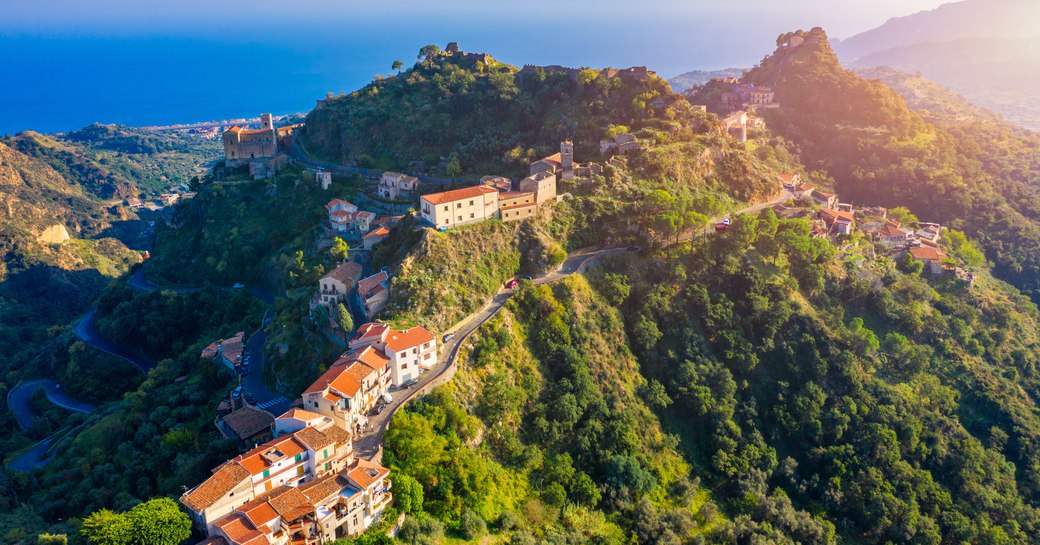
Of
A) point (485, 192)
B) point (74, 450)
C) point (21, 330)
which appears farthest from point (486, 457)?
point (21, 330)

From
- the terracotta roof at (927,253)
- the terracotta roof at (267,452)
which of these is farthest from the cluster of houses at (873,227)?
the terracotta roof at (267,452)

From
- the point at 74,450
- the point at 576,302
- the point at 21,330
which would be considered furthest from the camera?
the point at 21,330

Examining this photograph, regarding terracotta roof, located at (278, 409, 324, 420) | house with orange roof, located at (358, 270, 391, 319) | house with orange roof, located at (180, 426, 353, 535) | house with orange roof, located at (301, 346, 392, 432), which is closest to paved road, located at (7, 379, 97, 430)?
house with orange roof, located at (358, 270, 391, 319)

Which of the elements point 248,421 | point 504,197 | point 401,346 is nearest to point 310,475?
point 248,421

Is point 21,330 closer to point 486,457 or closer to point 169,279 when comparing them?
point 169,279

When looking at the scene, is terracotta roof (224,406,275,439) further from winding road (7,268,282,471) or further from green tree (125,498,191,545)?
green tree (125,498,191,545)

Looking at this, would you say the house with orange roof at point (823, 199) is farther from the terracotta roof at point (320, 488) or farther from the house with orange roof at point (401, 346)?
the terracotta roof at point (320, 488)

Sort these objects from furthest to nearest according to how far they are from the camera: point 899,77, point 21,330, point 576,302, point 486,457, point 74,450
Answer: point 899,77 → point 21,330 → point 576,302 → point 74,450 → point 486,457
